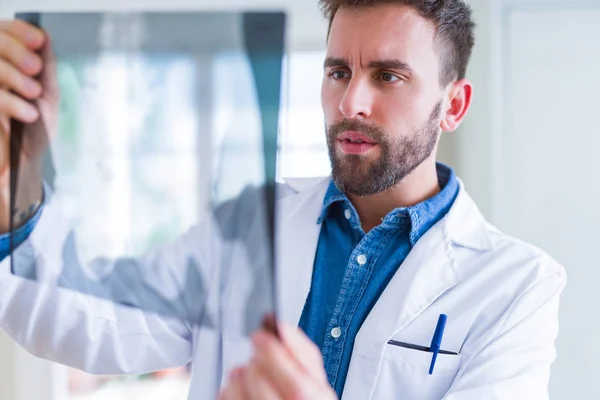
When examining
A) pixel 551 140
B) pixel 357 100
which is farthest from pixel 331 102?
pixel 551 140

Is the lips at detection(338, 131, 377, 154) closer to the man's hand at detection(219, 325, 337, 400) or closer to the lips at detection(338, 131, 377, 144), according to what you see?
the lips at detection(338, 131, 377, 144)

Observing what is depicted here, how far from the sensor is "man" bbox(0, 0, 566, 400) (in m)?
0.84

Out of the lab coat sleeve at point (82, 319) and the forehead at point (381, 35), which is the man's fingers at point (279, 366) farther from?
the forehead at point (381, 35)

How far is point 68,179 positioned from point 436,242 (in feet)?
1.76

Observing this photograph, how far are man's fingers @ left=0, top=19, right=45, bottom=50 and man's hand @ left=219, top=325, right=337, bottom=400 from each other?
0.98 ft

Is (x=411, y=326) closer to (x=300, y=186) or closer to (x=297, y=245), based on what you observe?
(x=297, y=245)

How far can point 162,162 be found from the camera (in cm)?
58

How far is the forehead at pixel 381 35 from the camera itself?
35.0 inches

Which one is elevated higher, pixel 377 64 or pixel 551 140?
pixel 377 64

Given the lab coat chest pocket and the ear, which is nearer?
the lab coat chest pocket

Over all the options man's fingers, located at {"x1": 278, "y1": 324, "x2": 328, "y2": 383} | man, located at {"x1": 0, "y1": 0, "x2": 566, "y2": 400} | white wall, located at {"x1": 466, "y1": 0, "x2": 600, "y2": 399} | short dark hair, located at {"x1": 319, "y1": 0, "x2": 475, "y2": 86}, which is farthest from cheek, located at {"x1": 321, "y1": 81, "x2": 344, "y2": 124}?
white wall, located at {"x1": 466, "y1": 0, "x2": 600, "y2": 399}

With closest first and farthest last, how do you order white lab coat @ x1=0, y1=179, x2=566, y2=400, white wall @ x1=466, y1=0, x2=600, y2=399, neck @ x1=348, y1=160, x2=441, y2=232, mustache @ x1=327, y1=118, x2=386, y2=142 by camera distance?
white lab coat @ x1=0, y1=179, x2=566, y2=400, mustache @ x1=327, y1=118, x2=386, y2=142, neck @ x1=348, y1=160, x2=441, y2=232, white wall @ x1=466, y1=0, x2=600, y2=399

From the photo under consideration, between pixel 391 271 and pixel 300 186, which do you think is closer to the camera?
pixel 391 271

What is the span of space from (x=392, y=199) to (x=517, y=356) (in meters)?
0.28
